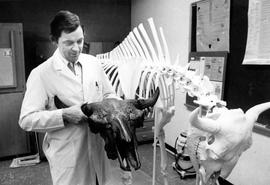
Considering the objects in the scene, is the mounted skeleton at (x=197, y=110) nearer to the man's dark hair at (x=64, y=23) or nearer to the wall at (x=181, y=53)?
the man's dark hair at (x=64, y=23)

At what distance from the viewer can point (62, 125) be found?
111 cm

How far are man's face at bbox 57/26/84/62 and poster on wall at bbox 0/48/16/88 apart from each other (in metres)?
2.19

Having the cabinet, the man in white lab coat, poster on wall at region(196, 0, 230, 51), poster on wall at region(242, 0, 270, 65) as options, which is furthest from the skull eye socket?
the cabinet

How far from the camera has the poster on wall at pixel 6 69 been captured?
301 cm

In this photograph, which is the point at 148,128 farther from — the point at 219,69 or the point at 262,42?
the point at 262,42

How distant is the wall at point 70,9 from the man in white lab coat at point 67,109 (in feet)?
8.07

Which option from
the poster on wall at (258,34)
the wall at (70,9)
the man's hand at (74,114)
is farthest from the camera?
the wall at (70,9)

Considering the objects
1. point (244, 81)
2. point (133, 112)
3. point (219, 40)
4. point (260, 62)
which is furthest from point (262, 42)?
point (133, 112)

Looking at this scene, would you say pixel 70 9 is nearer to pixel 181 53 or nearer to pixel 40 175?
pixel 181 53

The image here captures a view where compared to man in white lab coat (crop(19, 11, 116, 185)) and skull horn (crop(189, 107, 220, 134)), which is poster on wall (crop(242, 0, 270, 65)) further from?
man in white lab coat (crop(19, 11, 116, 185))

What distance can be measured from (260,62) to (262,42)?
0.16 metres

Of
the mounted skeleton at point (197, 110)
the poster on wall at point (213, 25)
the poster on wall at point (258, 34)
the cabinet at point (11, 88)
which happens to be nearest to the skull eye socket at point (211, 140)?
the mounted skeleton at point (197, 110)

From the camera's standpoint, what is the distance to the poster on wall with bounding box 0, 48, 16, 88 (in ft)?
9.89

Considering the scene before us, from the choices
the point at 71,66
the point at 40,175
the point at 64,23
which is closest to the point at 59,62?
the point at 71,66
